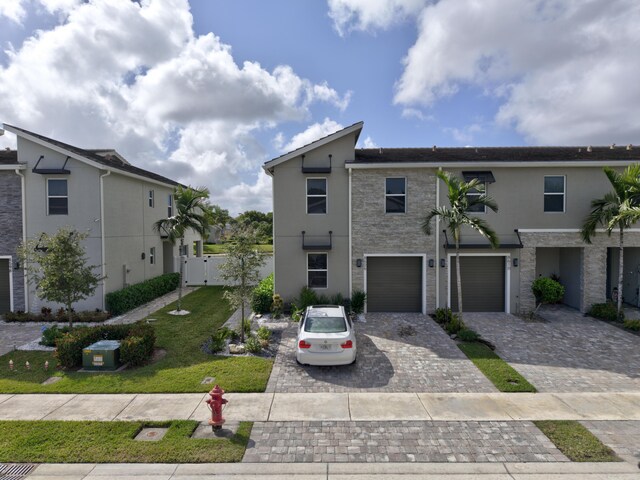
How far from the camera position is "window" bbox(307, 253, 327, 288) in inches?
581

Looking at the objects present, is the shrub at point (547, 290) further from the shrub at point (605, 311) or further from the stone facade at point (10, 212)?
the stone facade at point (10, 212)

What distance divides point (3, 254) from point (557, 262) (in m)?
25.2

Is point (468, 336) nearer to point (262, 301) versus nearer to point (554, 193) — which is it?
point (554, 193)

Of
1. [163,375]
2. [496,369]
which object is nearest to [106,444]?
[163,375]

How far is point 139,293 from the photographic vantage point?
1661cm

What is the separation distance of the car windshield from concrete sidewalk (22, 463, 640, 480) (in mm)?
4031

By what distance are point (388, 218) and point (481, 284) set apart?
4.98 metres

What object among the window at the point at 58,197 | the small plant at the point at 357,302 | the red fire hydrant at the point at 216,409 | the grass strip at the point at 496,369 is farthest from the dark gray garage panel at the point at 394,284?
the window at the point at 58,197

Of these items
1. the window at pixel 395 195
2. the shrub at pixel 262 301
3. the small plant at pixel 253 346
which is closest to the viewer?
the small plant at pixel 253 346

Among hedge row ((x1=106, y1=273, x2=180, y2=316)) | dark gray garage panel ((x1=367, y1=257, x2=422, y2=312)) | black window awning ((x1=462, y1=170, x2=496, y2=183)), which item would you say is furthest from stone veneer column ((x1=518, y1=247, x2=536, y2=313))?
hedge row ((x1=106, y1=273, x2=180, y2=316))

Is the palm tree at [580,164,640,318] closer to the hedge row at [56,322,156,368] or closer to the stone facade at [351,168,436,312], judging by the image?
the stone facade at [351,168,436,312]

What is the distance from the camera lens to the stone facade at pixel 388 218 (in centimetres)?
1448

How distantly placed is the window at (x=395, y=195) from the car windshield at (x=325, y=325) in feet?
21.1

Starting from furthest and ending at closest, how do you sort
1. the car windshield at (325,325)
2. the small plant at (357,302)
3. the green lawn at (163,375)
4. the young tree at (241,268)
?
1. the small plant at (357,302)
2. the young tree at (241,268)
3. the car windshield at (325,325)
4. the green lawn at (163,375)
